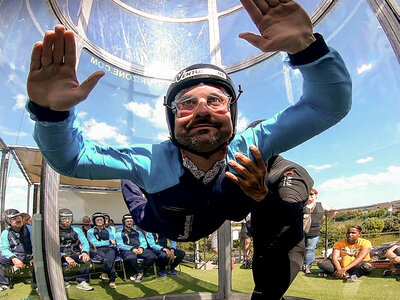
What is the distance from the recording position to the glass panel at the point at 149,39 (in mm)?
2459

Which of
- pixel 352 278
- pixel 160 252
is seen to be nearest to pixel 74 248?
pixel 160 252

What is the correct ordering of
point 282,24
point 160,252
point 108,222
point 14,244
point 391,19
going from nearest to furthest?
point 282,24
point 391,19
point 14,244
point 108,222
point 160,252

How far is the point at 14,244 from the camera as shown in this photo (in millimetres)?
1630

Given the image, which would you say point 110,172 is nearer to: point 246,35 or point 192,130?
point 192,130

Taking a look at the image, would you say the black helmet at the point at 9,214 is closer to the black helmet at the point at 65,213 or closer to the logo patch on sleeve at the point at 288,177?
the black helmet at the point at 65,213

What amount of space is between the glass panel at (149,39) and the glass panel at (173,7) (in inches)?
3.7

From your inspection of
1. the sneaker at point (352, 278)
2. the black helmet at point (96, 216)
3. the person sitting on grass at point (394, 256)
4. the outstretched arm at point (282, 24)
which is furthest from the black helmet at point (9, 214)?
the person sitting on grass at point (394, 256)

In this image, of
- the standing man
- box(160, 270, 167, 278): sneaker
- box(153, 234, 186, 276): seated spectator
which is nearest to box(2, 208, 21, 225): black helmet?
box(153, 234, 186, 276): seated spectator

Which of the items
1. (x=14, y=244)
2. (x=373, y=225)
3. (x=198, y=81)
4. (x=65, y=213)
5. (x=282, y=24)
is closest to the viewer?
(x=282, y=24)

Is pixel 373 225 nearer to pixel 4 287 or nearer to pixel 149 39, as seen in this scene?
pixel 4 287

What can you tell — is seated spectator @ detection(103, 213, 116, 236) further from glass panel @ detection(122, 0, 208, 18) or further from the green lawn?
glass panel @ detection(122, 0, 208, 18)

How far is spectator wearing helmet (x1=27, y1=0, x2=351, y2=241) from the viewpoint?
1.97 feet

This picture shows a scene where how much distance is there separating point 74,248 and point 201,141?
5.49ft

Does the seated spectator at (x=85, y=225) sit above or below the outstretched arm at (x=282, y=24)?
below
